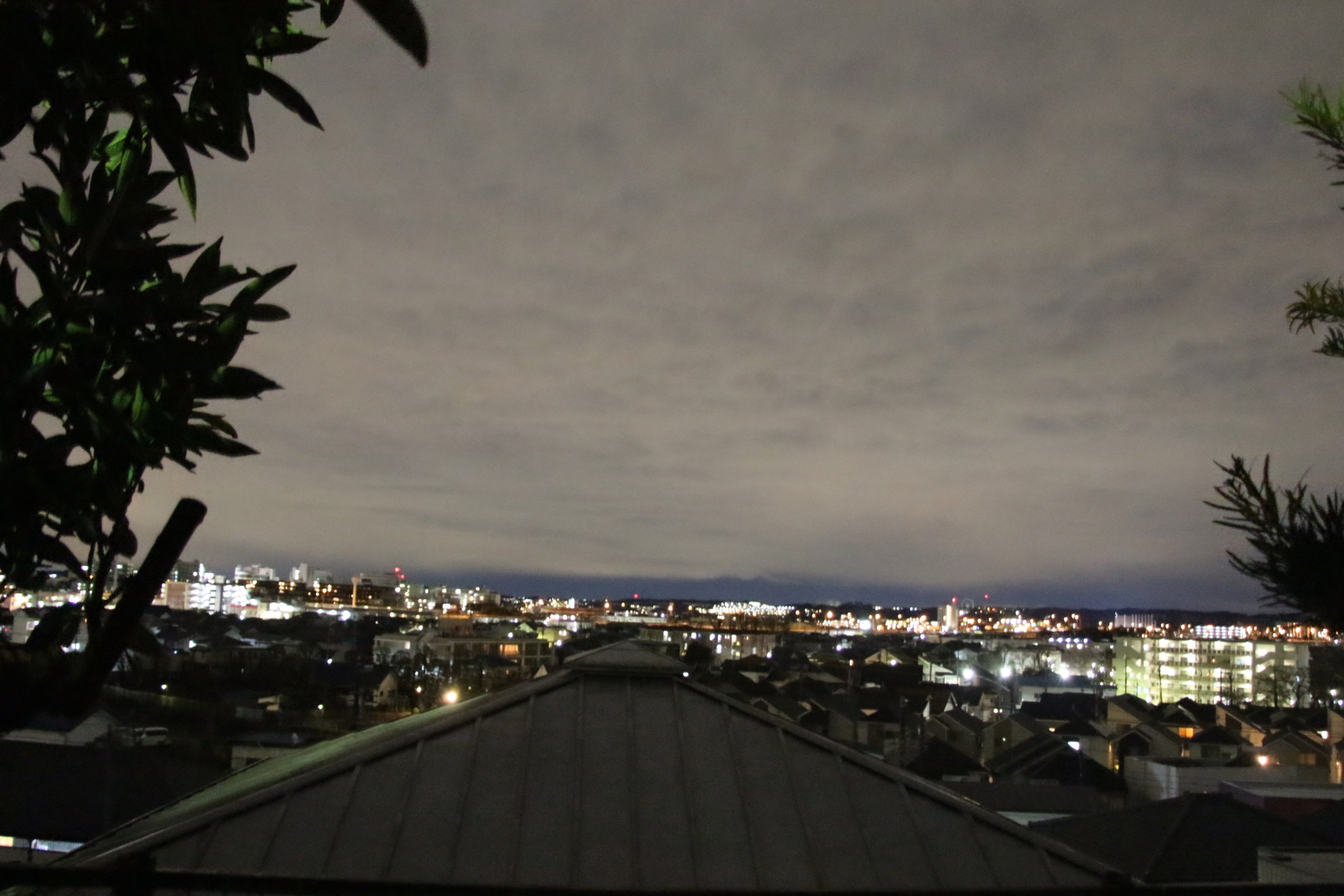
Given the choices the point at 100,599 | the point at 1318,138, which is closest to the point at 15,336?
the point at 100,599

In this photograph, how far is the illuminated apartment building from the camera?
60.7m

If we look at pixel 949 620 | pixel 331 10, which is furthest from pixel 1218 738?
pixel 949 620

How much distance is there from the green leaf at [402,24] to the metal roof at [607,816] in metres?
3.14

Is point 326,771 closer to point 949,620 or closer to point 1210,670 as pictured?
point 1210,670

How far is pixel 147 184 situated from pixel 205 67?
615 millimetres

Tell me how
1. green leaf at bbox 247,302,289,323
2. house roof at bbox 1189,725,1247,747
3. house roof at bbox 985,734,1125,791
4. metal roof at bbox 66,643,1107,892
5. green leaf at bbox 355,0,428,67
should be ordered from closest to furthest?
green leaf at bbox 355,0,428,67 → green leaf at bbox 247,302,289,323 → metal roof at bbox 66,643,1107,892 → house roof at bbox 985,734,1125,791 → house roof at bbox 1189,725,1247,747

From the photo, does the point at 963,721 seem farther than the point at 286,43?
Yes

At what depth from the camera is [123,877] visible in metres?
2.19

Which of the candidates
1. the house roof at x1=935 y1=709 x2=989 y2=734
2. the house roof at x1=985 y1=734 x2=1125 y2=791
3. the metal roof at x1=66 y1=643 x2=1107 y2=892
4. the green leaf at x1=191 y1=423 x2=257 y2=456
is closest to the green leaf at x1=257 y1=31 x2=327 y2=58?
the green leaf at x1=191 y1=423 x2=257 y2=456

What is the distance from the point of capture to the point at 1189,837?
557 inches

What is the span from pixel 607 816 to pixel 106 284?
2972 millimetres

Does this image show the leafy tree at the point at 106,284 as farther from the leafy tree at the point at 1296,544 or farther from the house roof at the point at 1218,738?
the house roof at the point at 1218,738

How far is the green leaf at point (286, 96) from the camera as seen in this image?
8.86ft

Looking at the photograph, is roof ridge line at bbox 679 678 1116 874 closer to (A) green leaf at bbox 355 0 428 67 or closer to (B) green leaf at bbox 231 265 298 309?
(B) green leaf at bbox 231 265 298 309
